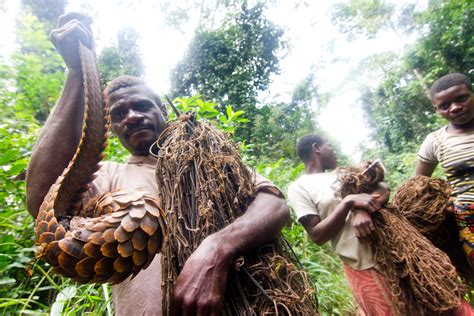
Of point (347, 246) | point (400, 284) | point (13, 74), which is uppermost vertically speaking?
point (13, 74)

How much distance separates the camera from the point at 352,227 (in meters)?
2.00

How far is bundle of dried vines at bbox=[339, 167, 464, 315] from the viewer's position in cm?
161

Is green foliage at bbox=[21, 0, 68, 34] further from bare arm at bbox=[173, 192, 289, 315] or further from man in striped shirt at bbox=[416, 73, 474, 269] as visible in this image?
bare arm at bbox=[173, 192, 289, 315]

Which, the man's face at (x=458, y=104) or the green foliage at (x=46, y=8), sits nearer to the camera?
the man's face at (x=458, y=104)

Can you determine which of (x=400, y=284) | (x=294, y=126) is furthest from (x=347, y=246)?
(x=294, y=126)

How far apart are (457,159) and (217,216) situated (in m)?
1.89

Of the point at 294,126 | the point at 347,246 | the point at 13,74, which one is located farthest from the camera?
the point at 294,126

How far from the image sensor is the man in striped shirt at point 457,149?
1885mm

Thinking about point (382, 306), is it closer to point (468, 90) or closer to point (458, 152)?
point (458, 152)

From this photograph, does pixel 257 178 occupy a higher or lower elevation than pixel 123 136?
lower

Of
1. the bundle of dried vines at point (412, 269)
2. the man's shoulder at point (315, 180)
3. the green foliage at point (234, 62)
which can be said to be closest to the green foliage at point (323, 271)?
the man's shoulder at point (315, 180)

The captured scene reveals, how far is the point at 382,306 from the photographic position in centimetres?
180

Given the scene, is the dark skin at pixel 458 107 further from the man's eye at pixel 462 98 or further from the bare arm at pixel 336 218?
the bare arm at pixel 336 218

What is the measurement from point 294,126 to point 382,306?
1158cm
